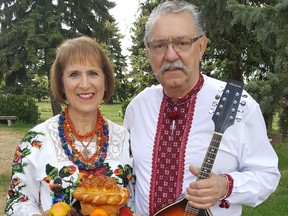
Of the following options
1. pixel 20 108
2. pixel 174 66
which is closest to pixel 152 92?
pixel 174 66

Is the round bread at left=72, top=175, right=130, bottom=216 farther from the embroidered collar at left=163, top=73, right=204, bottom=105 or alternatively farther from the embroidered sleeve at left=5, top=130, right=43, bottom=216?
the embroidered collar at left=163, top=73, right=204, bottom=105

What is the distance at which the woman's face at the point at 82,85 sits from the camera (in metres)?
2.56

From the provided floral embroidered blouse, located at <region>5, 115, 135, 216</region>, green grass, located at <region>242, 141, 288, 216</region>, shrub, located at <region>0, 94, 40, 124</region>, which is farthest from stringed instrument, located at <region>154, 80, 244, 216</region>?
shrub, located at <region>0, 94, 40, 124</region>

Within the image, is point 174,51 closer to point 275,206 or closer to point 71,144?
point 71,144

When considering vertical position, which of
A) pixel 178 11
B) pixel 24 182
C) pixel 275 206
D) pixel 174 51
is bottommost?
pixel 275 206

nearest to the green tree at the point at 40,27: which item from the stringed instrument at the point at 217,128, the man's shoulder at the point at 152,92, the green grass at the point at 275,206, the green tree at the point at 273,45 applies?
the green grass at the point at 275,206

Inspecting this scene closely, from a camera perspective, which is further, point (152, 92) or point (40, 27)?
point (40, 27)

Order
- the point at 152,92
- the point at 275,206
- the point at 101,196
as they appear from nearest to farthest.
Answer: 1. the point at 101,196
2. the point at 152,92
3. the point at 275,206

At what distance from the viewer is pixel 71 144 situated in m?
2.60

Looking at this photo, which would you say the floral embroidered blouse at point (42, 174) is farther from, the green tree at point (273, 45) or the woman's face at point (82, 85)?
the green tree at point (273, 45)

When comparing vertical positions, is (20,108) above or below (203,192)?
below

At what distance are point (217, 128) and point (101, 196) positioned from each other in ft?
2.54

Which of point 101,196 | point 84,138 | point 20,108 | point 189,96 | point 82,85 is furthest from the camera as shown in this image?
point 20,108

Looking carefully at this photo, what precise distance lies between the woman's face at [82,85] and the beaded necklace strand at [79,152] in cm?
14
